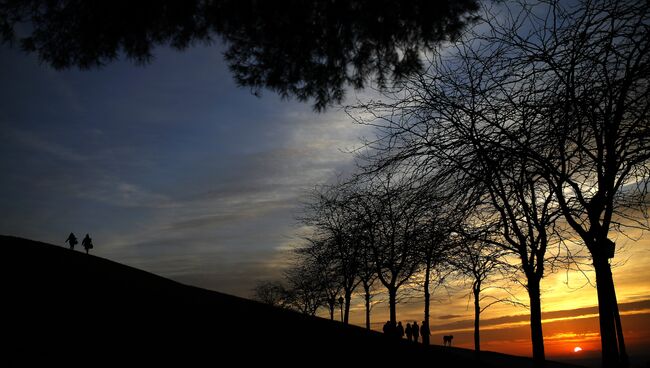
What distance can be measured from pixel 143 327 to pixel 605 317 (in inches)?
346

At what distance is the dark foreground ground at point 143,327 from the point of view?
8055 mm

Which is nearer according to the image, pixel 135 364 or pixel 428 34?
pixel 135 364

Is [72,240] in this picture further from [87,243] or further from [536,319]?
[536,319]

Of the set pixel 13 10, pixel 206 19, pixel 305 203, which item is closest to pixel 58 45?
pixel 13 10

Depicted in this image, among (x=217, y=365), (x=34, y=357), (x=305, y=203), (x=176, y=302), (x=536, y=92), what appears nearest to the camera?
(x=34, y=357)

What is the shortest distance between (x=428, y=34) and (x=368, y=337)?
9.29 metres

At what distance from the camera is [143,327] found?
9.55m

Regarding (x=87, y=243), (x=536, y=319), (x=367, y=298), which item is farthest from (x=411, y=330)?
(x=87, y=243)

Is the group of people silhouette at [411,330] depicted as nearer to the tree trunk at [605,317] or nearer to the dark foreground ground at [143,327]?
the dark foreground ground at [143,327]

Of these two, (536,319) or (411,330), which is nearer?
(536,319)

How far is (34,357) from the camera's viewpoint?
7.33 metres

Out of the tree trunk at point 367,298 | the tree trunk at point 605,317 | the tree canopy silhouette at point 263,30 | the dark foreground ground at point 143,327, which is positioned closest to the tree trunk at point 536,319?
the dark foreground ground at point 143,327

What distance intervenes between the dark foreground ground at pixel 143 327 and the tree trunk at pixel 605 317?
481 centimetres

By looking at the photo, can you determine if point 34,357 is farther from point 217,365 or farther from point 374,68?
point 374,68
